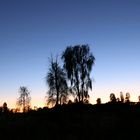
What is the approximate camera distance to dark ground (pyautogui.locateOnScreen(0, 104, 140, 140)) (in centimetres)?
2594

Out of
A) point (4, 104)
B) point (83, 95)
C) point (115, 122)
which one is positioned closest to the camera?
point (115, 122)

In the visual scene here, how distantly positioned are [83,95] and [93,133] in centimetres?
2380

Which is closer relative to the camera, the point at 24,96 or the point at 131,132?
the point at 131,132

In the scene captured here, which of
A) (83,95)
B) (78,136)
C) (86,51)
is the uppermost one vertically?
(86,51)

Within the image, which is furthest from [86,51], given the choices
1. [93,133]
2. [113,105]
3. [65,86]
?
[93,133]

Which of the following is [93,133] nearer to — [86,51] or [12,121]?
[12,121]

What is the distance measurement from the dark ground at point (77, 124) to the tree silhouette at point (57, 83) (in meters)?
18.9

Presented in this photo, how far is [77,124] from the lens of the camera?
28172 millimetres

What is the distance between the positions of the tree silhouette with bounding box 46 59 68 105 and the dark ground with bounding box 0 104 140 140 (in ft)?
62.2

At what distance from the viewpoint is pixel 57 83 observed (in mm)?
52656

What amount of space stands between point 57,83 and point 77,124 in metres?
24.8

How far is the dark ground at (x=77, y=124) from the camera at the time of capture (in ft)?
85.1

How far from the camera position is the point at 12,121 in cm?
3052

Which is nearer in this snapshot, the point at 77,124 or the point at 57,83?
the point at 77,124
